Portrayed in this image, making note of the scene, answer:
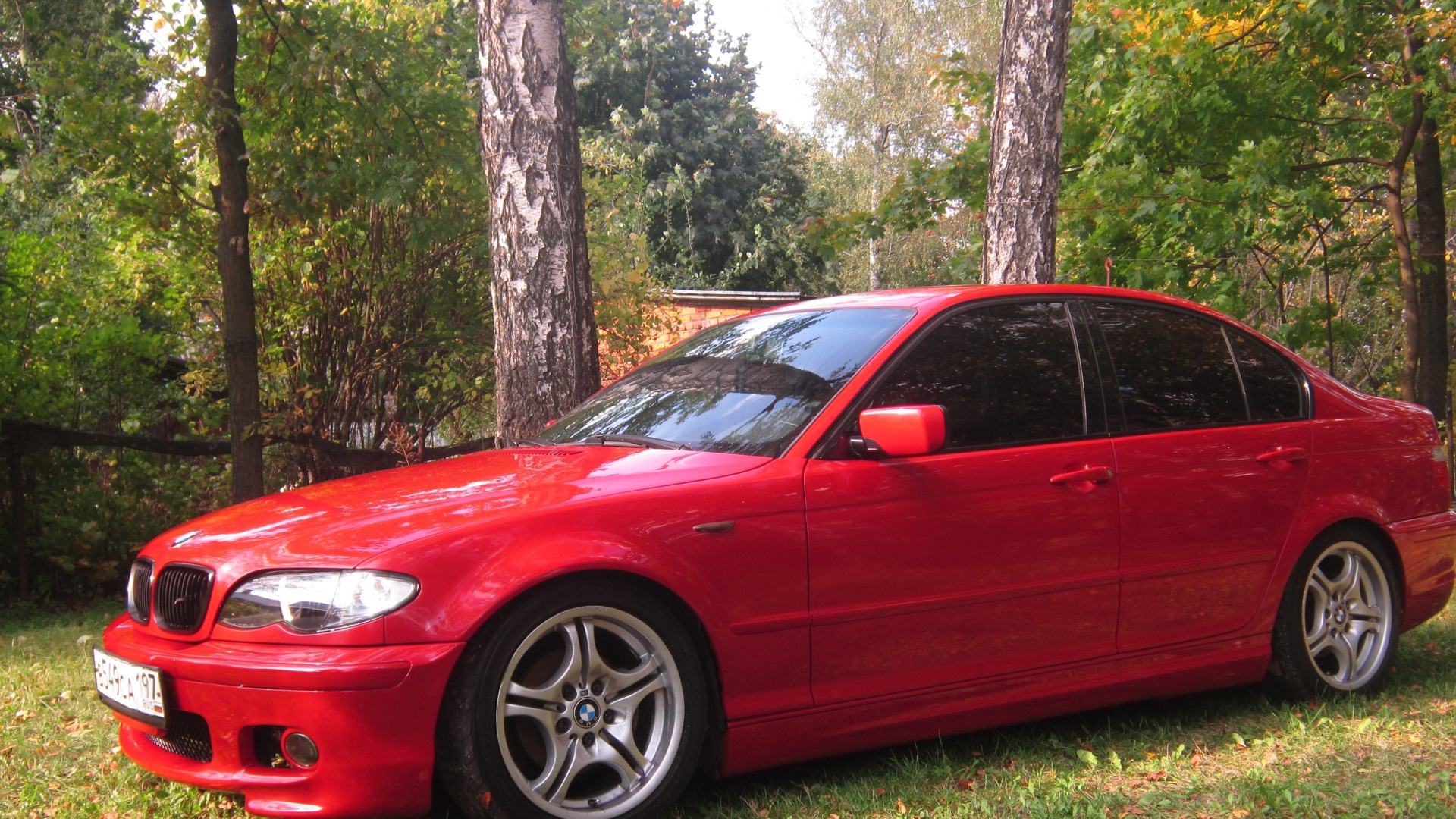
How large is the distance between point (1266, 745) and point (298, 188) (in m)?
7.60

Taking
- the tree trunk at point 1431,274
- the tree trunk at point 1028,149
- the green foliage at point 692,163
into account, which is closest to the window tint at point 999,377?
the tree trunk at point 1028,149

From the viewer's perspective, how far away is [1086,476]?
14.0 feet

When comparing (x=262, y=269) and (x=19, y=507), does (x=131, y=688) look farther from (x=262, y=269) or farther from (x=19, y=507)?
(x=262, y=269)

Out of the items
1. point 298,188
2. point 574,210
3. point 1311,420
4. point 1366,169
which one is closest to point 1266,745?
point 1311,420

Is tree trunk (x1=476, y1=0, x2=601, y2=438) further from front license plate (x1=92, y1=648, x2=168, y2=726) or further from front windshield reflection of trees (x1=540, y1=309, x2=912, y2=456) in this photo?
front license plate (x1=92, y1=648, x2=168, y2=726)

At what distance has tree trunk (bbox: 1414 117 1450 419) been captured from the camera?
13086 mm

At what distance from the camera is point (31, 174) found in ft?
40.8

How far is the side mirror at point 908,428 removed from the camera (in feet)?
12.1

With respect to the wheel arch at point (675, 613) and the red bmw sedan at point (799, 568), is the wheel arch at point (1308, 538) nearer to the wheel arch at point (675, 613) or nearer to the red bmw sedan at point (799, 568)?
the red bmw sedan at point (799, 568)

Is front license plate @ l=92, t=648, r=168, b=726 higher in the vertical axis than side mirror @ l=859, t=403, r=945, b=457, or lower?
lower

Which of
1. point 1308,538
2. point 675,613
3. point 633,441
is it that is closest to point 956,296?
point 633,441

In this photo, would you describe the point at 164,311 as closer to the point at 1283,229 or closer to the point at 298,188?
the point at 298,188

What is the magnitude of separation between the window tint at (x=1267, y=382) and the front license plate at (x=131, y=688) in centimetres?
395

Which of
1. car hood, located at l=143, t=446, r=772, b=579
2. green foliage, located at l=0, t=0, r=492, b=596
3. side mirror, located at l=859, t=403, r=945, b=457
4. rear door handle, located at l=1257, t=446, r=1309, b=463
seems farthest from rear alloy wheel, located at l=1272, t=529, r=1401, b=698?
green foliage, located at l=0, t=0, r=492, b=596
